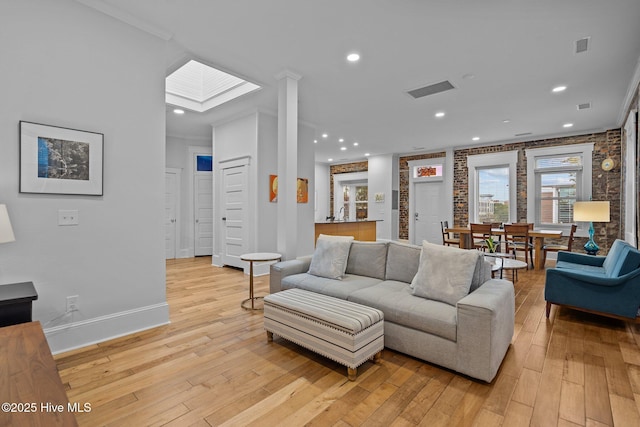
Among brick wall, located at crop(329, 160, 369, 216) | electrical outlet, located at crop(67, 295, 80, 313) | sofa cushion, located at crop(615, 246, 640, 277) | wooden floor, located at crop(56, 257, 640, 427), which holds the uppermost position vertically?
brick wall, located at crop(329, 160, 369, 216)

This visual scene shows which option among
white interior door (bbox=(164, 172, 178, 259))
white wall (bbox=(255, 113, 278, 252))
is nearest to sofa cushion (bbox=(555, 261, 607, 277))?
white wall (bbox=(255, 113, 278, 252))

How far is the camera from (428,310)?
2354 mm

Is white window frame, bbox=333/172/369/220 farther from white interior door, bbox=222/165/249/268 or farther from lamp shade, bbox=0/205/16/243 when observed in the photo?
lamp shade, bbox=0/205/16/243

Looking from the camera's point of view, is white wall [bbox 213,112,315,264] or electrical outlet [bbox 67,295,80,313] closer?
electrical outlet [bbox 67,295,80,313]

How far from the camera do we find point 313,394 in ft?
6.51

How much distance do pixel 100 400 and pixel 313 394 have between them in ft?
4.38

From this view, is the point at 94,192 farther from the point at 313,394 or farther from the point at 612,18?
the point at 612,18

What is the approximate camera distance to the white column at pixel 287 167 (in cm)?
402

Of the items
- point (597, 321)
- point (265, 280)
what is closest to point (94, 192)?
point (265, 280)

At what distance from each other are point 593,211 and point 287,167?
5260 millimetres

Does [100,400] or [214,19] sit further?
[214,19]

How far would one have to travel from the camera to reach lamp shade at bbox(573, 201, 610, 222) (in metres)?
5.12

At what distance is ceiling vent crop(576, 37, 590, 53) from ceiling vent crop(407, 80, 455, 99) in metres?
1.39

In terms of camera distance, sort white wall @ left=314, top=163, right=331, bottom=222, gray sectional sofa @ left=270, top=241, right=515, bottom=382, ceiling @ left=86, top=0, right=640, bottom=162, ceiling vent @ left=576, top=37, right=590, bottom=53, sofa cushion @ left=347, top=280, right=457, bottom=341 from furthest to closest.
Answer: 1. white wall @ left=314, top=163, right=331, bottom=222
2. ceiling vent @ left=576, top=37, right=590, bottom=53
3. ceiling @ left=86, top=0, right=640, bottom=162
4. sofa cushion @ left=347, top=280, right=457, bottom=341
5. gray sectional sofa @ left=270, top=241, right=515, bottom=382
